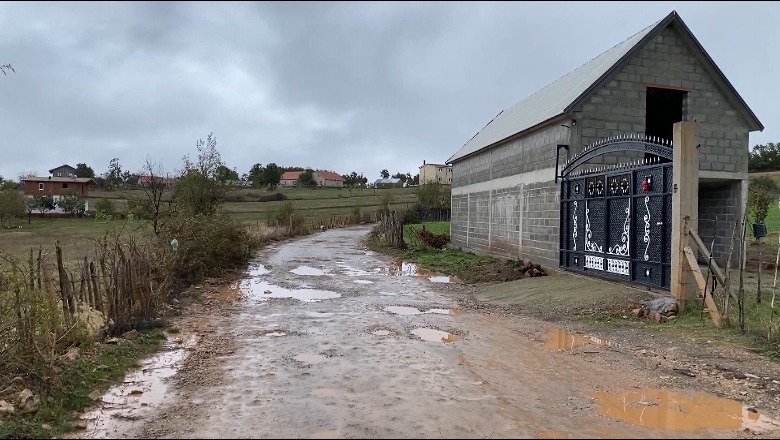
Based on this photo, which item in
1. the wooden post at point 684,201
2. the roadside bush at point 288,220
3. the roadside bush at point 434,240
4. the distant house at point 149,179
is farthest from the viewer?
the roadside bush at point 288,220

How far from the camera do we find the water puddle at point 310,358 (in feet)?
22.6

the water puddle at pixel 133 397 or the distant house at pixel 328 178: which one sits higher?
the distant house at pixel 328 178

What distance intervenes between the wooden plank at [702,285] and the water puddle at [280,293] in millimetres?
7155

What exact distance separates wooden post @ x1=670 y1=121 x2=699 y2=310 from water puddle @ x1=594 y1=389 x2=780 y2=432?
165 inches

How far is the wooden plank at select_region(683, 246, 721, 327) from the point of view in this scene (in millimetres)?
8391

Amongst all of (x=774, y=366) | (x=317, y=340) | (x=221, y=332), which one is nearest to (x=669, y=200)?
(x=774, y=366)

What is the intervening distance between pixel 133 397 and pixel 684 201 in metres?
8.67

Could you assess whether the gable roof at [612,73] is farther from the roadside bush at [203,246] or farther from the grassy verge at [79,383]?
the grassy verge at [79,383]

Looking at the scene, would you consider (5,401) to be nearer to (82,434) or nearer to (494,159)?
(82,434)

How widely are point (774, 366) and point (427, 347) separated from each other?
414 cm

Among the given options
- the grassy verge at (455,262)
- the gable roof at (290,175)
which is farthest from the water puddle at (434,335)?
the gable roof at (290,175)

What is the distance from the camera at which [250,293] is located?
13398 mm

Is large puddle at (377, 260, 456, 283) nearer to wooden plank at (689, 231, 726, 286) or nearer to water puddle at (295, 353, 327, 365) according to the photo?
wooden plank at (689, 231, 726, 286)

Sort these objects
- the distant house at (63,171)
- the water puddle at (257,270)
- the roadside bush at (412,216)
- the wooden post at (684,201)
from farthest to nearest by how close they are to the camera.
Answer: the distant house at (63,171)
the roadside bush at (412,216)
the water puddle at (257,270)
the wooden post at (684,201)
